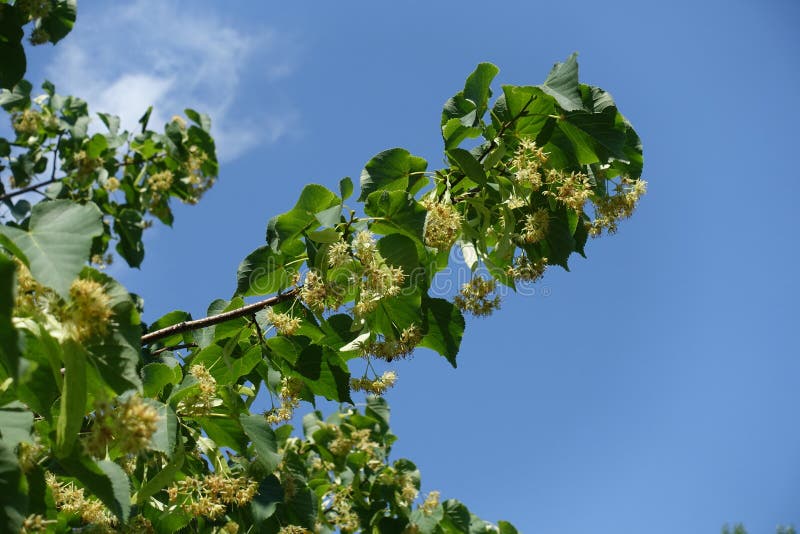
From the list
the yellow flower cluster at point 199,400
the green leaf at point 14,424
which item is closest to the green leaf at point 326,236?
the yellow flower cluster at point 199,400

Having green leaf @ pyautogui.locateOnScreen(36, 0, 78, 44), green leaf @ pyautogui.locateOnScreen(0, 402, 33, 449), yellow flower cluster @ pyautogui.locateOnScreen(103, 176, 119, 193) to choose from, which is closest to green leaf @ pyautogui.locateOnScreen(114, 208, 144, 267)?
yellow flower cluster @ pyautogui.locateOnScreen(103, 176, 119, 193)

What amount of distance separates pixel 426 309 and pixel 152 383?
3.82 feet

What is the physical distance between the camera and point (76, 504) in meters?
2.31

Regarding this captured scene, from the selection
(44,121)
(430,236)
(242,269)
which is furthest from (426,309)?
(44,121)

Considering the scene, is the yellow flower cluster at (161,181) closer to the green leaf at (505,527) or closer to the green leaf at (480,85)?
the green leaf at (480,85)

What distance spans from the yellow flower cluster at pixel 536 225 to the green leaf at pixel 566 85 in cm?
48

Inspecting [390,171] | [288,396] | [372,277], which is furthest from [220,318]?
[390,171]

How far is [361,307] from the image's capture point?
8.04 ft

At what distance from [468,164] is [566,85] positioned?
520mm

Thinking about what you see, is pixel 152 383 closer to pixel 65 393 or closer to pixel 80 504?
pixel 80 504

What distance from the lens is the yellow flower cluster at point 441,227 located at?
98.9 inches

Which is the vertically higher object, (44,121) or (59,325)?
(44,121)

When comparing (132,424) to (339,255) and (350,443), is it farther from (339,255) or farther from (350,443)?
(350,443)

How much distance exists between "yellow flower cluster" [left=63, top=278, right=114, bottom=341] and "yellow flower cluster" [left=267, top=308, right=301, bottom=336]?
1.20 meters
